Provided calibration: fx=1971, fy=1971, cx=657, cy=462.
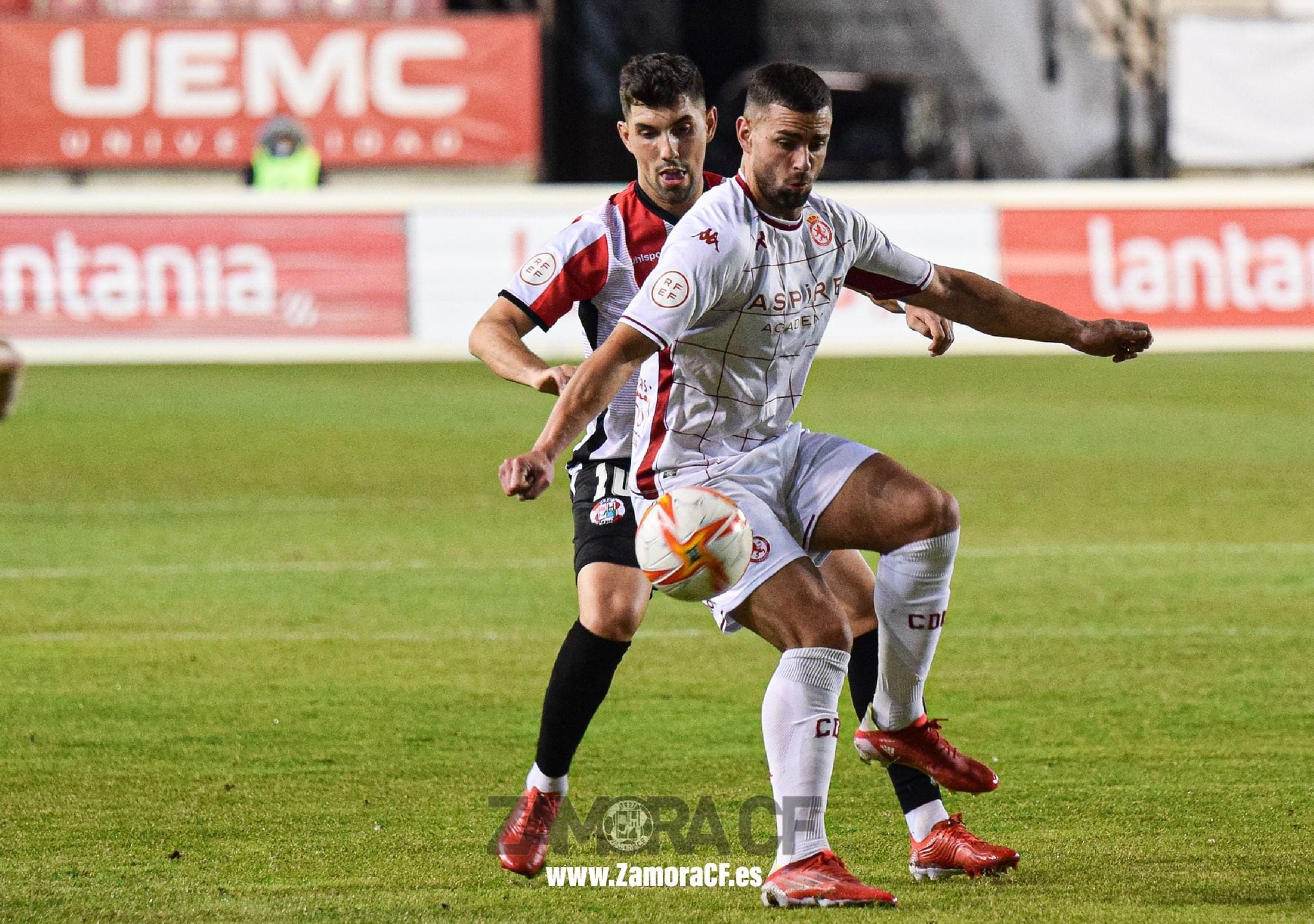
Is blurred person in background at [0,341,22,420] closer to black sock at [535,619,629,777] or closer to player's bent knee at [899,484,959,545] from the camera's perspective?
black sock at [535,619,629,777]

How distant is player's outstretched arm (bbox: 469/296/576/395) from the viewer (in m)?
4.95

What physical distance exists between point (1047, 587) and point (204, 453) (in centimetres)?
689

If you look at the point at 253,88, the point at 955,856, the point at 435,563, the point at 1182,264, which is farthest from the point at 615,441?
the point at 253,88

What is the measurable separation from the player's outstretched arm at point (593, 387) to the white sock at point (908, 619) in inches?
33.6

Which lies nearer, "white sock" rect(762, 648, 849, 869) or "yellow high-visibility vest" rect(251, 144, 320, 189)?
"white sock" rect(762, 648, 849, 869)

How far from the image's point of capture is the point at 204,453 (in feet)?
45.5

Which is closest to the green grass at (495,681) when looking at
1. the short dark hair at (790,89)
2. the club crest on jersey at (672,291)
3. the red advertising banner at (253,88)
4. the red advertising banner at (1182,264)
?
the club crest on jersey at (672,291)

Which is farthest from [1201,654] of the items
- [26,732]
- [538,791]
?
[26,732]

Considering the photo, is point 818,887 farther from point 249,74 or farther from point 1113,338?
point 249,74

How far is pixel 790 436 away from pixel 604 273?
785mm

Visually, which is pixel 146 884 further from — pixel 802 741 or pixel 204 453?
pixel 204 453

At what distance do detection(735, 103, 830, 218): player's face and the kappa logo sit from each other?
208mm

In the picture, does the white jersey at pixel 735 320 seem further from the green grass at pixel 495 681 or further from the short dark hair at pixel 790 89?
→ the green grass at pixel 495 681

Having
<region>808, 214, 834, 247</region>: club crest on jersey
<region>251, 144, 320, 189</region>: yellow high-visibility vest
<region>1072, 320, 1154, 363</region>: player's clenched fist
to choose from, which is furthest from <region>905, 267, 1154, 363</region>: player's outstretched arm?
<region>251, 144, 320, 189</region>: yellow high-visibility vest
